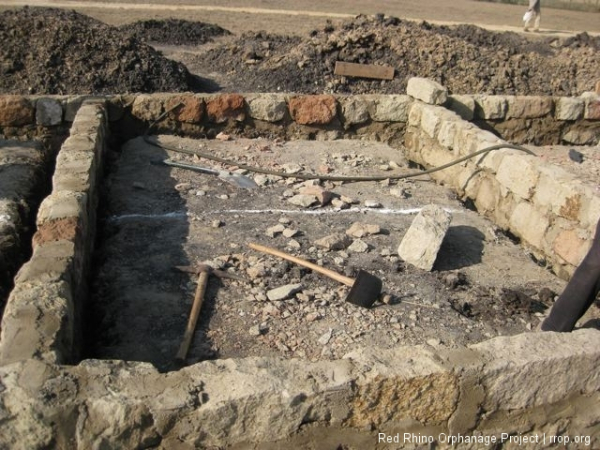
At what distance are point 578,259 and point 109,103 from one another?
197 inches

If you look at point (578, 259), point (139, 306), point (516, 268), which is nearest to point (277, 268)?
point (139, 306)

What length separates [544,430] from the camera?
10.9 ft

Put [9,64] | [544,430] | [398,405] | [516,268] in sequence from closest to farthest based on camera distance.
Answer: [398,405] < [544,430] < [516,268] < [9,64]

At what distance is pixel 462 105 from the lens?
7809 millimetres

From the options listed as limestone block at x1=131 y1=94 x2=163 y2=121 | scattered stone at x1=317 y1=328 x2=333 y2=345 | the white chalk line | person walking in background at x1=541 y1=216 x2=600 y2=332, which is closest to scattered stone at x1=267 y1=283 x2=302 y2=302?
scattered stone at x1=317 y1=328 x2=333 y2=345

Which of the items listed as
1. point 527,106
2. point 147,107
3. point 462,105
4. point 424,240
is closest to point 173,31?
point 147,107

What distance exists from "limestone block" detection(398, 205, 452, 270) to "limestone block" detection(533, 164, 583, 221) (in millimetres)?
1017

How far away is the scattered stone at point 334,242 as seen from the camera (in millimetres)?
5176

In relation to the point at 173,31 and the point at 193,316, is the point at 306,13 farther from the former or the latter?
the point at 193,316

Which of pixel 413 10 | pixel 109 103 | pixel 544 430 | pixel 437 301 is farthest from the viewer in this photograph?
pixel 413 10

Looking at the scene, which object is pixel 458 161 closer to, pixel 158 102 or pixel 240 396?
pixel 158 102

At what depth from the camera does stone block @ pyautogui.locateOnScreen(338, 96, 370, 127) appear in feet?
25.3

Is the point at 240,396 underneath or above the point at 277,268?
above

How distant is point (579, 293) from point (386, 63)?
8800 mm
